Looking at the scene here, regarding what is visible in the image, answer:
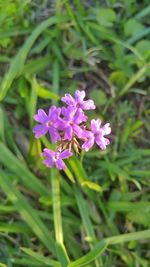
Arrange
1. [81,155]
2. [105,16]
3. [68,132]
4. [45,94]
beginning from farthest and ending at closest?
[105,16]
[45,94]
[81,155]
[68,132]

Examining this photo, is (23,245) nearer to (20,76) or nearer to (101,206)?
(101,206)

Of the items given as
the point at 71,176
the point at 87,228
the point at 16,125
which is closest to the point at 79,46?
the point at 16,125

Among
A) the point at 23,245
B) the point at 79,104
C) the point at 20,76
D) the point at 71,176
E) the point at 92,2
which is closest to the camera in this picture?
the point at 79,104

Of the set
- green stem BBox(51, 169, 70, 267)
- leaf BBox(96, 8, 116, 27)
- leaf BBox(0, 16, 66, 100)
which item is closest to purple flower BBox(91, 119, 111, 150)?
green stem BBox(51, 169, 70, 267)

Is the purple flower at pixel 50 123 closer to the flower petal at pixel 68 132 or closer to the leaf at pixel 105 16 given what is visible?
the flower petal at pixel 68 132

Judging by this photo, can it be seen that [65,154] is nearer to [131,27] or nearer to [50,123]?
[50,123]

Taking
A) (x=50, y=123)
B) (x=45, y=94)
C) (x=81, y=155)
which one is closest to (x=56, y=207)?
(x=81, y=155)
